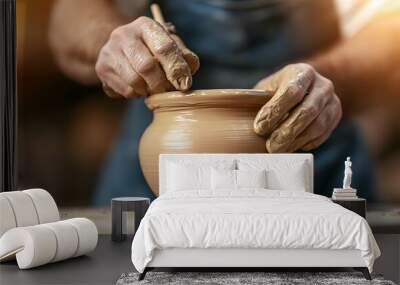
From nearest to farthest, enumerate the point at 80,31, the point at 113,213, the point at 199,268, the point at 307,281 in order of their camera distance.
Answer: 1. the point at 307,281
2. the point at 199,268
3. the point at 113,213
4. the point at 80,31

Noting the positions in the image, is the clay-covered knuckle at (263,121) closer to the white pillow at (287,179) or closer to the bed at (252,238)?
the white pillow at (287,179)

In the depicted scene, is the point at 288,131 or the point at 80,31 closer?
the point at 288,131

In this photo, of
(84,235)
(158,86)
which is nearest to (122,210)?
(84,235)

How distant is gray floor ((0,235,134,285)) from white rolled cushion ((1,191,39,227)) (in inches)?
11.1

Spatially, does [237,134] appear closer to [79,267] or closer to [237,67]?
[237,67]

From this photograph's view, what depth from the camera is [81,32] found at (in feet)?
19.6

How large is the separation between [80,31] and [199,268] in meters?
2.89

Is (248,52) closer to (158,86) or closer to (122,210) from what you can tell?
(158,86)

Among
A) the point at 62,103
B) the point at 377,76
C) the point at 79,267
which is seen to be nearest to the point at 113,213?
the point at 79,267

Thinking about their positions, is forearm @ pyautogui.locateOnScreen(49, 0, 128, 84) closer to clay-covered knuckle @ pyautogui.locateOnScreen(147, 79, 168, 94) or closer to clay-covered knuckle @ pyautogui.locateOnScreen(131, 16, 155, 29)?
clay-covered knuckle @ pyautogui.locateOnScreen(131, 16, 155, 29)

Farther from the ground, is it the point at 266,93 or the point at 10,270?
the point at 266,93

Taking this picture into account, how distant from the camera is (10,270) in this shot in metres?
4.04

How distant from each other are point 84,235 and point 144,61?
157cm

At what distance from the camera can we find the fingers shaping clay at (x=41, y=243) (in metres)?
3.99
